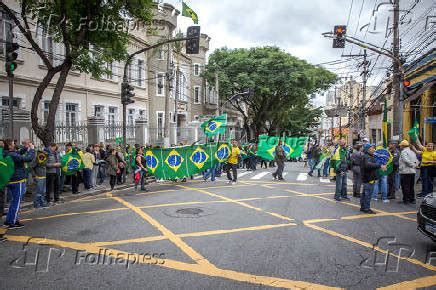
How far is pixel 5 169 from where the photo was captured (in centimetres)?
691

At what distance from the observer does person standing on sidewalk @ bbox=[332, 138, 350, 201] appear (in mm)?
10562

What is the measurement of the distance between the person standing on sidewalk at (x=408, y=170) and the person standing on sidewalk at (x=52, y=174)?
9876 mm

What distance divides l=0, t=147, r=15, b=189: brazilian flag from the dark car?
7.72m

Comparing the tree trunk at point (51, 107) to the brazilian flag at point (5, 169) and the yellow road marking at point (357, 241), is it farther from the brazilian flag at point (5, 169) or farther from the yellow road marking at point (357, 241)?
the yellow road marking at point (357, 241)

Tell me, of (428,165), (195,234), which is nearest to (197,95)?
(428,165)

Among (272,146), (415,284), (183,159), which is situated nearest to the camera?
(415,284)

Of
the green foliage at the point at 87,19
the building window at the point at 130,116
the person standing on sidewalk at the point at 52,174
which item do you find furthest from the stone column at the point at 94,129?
the building window at the point at 130,116

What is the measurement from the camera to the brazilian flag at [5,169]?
6840 mm

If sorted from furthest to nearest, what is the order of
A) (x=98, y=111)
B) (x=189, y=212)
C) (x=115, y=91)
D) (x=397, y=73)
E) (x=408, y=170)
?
(x=115, y=91) → (x=98, y=111) → (x=397, y=73) → (x=408, y=170) → (x=189, y=212)

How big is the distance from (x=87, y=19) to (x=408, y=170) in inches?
438

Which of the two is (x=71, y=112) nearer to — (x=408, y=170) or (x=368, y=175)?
(x=368, y=175)

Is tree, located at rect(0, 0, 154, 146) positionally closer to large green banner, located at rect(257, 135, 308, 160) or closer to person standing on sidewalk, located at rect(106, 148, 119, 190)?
person standing on sidewalk, located at rect(106, 148, 119, 190)

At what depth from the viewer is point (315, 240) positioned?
6.46 meters

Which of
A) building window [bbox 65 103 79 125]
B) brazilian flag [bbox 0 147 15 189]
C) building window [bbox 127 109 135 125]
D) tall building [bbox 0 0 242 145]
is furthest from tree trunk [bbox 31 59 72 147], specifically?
building window [bbox 127 109 135 125]
